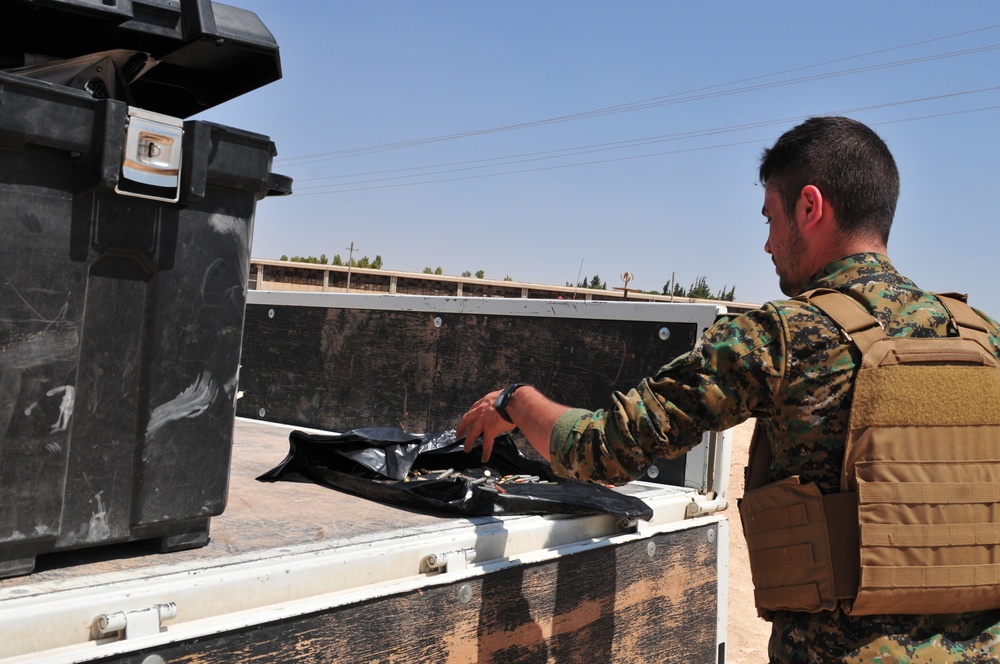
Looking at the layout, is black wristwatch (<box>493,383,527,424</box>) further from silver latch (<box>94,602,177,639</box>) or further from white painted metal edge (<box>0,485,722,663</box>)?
silver latch (<box>94,602,177,639</box>)

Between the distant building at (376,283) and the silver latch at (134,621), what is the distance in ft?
55.1

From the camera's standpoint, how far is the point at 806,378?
168cm

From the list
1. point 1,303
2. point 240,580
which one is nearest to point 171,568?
point 240,580

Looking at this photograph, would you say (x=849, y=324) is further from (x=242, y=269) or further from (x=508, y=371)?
(x=508, y=371)

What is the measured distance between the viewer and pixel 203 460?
5.23 ft

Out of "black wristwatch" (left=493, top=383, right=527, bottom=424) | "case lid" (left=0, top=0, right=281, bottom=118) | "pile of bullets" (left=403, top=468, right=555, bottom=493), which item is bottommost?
"pile of bullets" (left=403, top=468, right=555, bottom=493)

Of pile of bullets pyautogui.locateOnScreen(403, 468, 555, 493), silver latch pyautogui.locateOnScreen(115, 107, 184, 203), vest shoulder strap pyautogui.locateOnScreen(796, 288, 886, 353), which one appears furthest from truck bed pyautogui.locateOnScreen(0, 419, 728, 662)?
vest shoulder strap pyautogui.locateOnScreen(796, 288, 886, 353)

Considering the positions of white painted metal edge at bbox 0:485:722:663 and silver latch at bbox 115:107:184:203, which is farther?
silver latch at bbox 115:107:184:203

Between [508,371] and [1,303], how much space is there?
1747 mm

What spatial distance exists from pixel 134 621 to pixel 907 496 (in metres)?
1.34

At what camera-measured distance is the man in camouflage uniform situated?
1653 mm

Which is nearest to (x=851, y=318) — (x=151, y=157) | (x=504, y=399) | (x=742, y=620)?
(x=504, y=399)

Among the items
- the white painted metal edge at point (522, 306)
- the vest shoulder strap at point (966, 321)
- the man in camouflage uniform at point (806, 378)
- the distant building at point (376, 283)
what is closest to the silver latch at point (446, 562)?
the man in camouflage uniform at point (806, 378)

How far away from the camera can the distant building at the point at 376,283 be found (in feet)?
63.4
